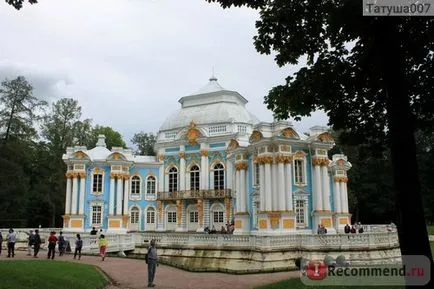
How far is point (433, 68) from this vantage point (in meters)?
10.3

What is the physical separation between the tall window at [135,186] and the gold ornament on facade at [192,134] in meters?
5.68

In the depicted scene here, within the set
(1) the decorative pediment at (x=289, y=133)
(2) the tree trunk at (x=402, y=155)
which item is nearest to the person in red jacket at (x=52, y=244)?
(1) the decorative pediment at (x=289, y=133)

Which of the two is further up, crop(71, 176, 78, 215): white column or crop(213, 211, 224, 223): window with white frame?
crop(71, 176, 78, 215): white column

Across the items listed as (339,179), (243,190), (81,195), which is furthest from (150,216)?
(339,179)

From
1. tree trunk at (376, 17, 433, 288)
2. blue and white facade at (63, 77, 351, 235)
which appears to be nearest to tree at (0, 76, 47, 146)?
Answer: blue and white facade at (63, 77, 351, 235)

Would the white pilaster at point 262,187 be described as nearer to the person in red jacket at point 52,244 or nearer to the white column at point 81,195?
the person in red jacket at point 52,244

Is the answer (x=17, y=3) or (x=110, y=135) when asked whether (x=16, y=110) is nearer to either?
(x=110, y=135)

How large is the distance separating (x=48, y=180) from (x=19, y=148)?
6409mm

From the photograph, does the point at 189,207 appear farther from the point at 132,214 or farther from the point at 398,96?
the point at 398,96

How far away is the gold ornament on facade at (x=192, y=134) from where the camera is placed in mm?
38156

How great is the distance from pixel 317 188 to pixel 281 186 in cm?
331

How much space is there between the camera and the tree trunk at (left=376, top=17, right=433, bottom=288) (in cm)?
797

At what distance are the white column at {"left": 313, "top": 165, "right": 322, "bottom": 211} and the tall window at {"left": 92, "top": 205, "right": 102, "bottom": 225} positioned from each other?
58.2 ft

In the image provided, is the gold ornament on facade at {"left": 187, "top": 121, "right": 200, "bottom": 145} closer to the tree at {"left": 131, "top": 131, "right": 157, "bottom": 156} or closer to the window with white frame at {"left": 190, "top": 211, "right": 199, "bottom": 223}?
the window with white frame at {"left": 190, "top": 211, "right": 199, "bottom": 223}
